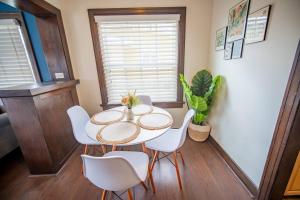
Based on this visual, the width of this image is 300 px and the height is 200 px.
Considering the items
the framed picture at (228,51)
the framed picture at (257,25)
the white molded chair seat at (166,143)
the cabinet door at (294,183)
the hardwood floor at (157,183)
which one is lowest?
the hardwood floor at (157,183)

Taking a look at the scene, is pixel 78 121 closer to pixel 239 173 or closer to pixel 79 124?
pixel 79 124

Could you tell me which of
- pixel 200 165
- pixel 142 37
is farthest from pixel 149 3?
pixel 200 165

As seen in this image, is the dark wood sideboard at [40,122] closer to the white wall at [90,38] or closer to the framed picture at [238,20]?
the white wall at [90,38]

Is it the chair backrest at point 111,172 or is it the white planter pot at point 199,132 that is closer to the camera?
the chair backrest at point 111,172

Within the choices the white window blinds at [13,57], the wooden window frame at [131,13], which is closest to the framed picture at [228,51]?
the wooden window frame at [131,13]

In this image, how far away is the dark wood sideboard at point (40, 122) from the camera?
138 cm

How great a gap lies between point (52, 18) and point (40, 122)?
150 cm

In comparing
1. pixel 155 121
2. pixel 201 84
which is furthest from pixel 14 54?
pixel 201 84

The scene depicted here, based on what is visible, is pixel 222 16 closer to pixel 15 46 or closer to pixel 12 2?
pixel 12 2

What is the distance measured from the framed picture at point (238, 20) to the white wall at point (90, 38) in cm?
55

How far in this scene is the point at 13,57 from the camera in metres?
2.19

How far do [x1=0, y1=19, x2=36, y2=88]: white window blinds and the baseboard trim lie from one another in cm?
337

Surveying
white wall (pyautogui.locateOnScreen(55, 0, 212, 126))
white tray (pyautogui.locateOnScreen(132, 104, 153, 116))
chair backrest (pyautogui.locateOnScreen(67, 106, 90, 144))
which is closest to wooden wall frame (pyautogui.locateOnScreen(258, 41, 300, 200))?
white tray (pyautogui.locateOnScreen(132, 104, 153, 116))

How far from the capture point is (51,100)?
1.65 m
